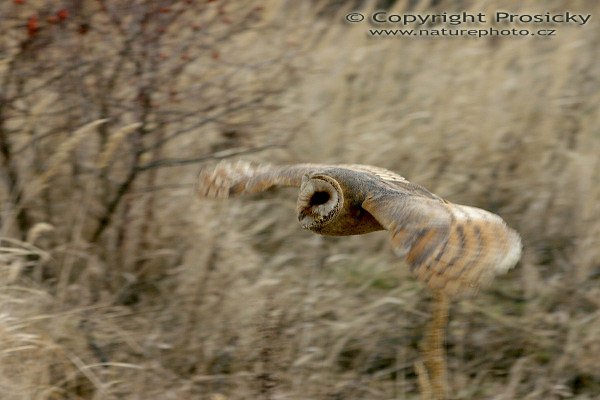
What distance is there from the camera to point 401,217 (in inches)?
100

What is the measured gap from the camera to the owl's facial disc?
Result: 9.25 ft

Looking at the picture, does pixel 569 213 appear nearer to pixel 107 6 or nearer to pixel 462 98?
pixel 462 98

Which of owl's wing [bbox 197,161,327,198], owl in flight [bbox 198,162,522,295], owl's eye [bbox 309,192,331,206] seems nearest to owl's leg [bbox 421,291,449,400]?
owl in flight [bbox 198,162,522,295]

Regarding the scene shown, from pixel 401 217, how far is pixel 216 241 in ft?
5.18

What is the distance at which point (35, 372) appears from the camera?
3283mm

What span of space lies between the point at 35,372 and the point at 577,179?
8.62 ft

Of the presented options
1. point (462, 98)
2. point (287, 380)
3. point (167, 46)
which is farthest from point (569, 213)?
point (167, 46)

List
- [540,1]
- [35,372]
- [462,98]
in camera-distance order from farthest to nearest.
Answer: [540,1], [462,98], [35,372]

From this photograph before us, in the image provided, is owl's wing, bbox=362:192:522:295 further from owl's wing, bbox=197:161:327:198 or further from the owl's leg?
owl's wing, bbox=197:161:327:198

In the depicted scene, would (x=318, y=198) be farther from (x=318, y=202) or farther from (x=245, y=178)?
(x=245, y=178)

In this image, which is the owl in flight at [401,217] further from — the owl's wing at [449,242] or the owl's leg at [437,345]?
the owl's leg at [437,345]

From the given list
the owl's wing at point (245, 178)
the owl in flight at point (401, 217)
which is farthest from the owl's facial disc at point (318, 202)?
the owl's wing at point (245, 178)

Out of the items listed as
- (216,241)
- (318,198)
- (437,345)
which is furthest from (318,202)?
(216,241)

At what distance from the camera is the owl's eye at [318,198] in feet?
9.45
